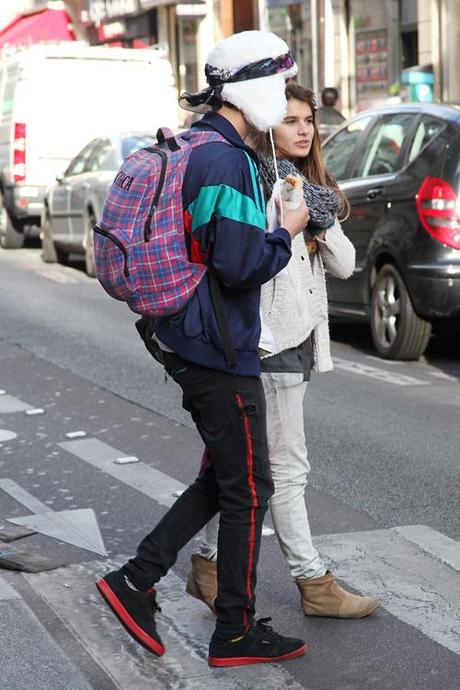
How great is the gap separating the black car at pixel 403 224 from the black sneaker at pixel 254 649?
5.49m

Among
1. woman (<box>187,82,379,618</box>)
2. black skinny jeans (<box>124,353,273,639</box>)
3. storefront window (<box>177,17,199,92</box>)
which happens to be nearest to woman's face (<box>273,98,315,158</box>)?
woman (<box>187,82,379,618</box>)

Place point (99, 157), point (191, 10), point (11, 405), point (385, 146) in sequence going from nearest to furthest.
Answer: point (11, 405) → point (385, 146) → point (99, 157) → point (191, 10)

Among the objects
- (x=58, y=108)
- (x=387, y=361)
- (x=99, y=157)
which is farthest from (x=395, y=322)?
(x=58, y=108)

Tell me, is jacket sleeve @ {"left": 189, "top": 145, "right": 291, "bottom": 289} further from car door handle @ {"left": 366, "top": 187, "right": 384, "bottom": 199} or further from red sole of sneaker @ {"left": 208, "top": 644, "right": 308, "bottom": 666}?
car door handle @ {"left": 366, "top": 187, "right": 384, "bottom": 199}

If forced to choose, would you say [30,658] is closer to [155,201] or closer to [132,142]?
[155,201]

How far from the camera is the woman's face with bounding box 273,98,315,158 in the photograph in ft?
15.2

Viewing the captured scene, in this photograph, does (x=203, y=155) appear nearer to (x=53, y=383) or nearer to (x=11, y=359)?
(x=53, y=383)

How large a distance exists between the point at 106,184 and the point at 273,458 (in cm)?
1143

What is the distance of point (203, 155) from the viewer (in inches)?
157

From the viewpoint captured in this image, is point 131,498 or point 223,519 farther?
point 131,498

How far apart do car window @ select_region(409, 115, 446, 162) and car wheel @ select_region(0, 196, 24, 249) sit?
1006cm

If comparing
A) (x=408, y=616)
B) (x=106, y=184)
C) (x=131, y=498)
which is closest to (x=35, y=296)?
(x=106, y=184)

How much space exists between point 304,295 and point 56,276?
11.9 m

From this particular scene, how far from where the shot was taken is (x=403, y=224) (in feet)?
32.4
